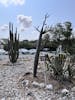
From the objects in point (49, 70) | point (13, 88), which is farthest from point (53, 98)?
point (49, 70)

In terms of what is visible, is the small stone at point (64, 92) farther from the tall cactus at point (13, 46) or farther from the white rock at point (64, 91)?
the tall cactus at point (13, 46)

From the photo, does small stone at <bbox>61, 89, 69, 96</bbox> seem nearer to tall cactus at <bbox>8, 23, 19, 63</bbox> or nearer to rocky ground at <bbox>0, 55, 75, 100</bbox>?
rocky ground at <bbox>0, 55, 75, 100</bbox>

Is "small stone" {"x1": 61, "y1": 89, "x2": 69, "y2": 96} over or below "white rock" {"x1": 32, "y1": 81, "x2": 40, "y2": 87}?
below

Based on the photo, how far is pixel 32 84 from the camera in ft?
24.6

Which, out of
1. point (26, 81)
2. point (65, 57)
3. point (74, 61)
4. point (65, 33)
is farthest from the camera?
point (65, 33)

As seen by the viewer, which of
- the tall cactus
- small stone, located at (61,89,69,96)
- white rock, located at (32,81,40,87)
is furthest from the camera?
the tall cactus

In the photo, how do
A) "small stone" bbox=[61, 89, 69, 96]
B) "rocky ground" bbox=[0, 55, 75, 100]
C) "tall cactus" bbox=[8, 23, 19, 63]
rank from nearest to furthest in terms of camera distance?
1. "rocky ground" bbox=[0, 55, 75, 100]
2. "small stone" bbox=[61, 89, 69, 96]
3. "tall cactus" bbox=[8, 23, 19, 63]

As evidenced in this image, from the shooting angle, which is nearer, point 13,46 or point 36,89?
point 36,89

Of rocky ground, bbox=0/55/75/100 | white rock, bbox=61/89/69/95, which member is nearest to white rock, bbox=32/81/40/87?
rocky ground, bbox=0/55/75/100

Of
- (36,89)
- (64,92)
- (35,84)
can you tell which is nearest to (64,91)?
(64,92)

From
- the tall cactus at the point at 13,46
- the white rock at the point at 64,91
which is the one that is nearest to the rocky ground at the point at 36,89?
the white rock at the point at 64,91

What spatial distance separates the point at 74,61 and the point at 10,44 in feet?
21.2

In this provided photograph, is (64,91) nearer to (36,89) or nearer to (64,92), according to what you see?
(64,92)

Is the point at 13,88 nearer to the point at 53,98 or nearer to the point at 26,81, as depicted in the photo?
the point at 26,81
